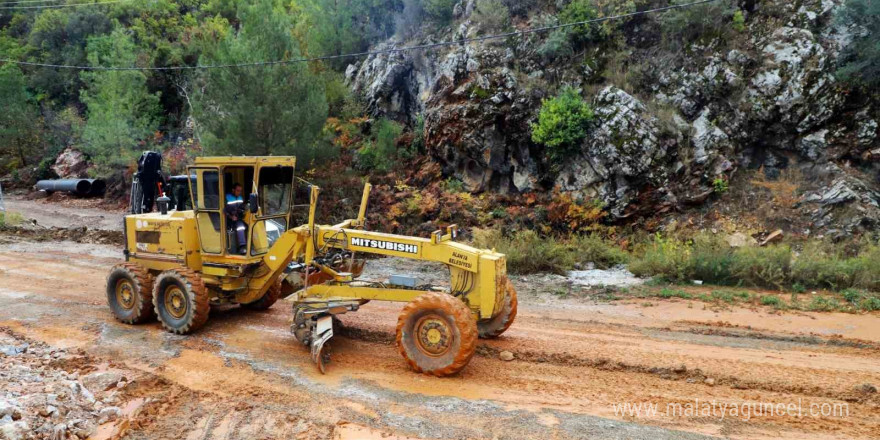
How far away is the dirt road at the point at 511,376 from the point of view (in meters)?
5.28

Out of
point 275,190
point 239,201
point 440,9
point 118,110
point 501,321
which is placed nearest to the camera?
point 501,321

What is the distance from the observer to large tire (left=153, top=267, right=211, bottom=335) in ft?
26.2

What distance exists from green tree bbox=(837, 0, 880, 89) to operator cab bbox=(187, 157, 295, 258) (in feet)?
49.5

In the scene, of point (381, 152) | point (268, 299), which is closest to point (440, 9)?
point (381, 152)

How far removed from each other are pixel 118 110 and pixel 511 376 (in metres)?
25.9

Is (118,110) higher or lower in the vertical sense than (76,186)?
higher

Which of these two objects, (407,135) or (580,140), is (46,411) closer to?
(580,140)

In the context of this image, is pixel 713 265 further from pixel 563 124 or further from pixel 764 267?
pixel 563 124

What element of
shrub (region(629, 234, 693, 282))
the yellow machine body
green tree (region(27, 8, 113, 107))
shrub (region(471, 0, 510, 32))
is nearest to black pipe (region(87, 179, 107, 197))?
green tree (region(27, 8, 113, 107))

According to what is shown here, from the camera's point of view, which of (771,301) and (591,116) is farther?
(591,116)

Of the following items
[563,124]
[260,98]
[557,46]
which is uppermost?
[557,46]

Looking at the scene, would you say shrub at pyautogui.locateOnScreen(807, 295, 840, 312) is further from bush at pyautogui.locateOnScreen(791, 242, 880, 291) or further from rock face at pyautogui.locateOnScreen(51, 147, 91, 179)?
rock face at pyautogui.locateOnScreen(51, 147, 91, 179)

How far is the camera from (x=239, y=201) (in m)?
8.09

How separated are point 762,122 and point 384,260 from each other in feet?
37.8
